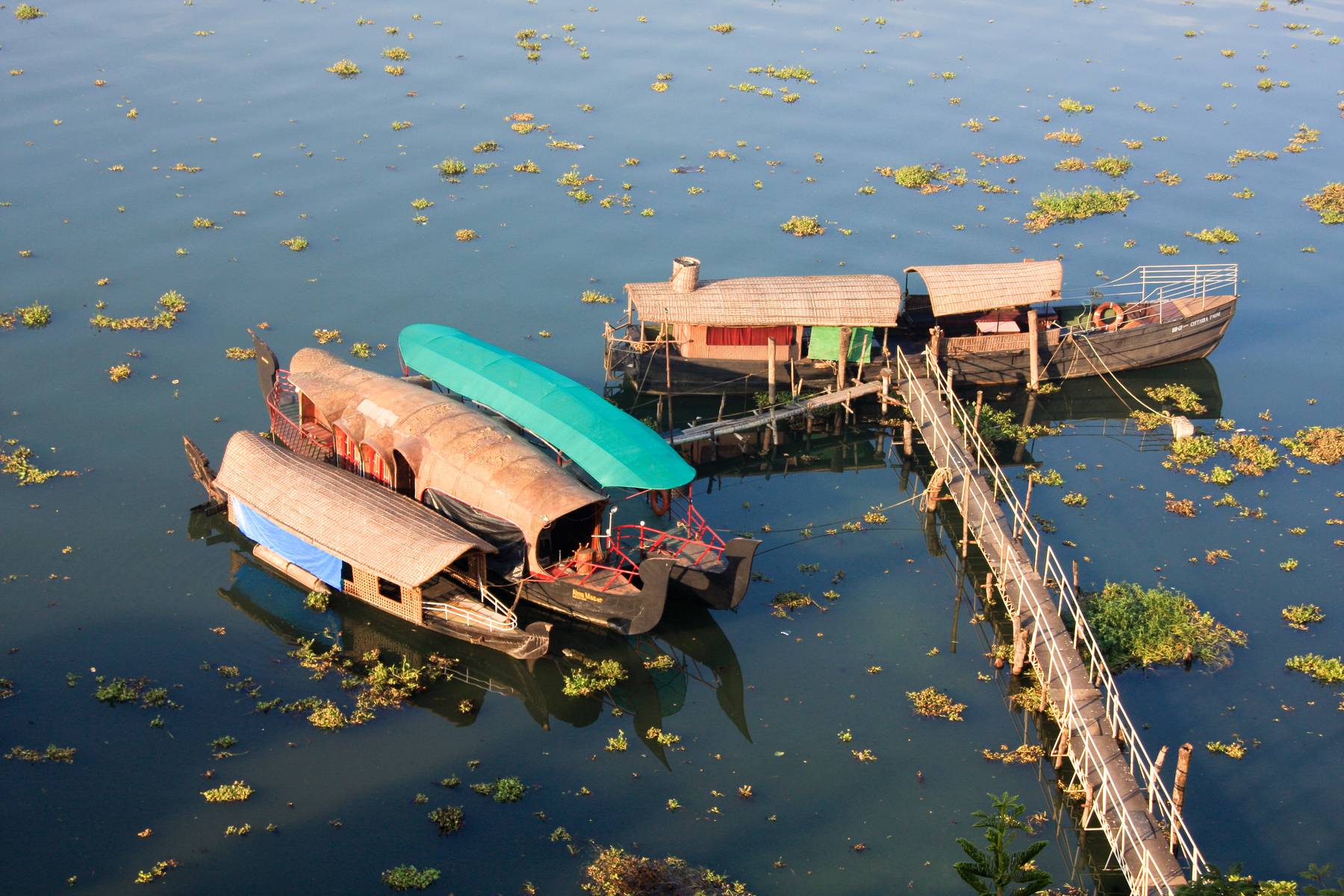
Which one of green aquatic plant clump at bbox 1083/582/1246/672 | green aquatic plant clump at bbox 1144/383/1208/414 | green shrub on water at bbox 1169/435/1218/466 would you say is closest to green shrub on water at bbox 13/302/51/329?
green aquatic plant clump at bbox 1083/582/1246/672

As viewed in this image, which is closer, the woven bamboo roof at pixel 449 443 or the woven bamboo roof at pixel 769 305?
the woven bamboo roof at pixel 449 443

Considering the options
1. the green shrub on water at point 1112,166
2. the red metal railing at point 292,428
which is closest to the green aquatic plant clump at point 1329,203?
the green shrub on water at point 1112,166

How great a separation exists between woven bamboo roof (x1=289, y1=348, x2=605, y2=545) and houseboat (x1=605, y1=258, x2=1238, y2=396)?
788 cm

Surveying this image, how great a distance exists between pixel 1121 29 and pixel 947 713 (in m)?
61.5

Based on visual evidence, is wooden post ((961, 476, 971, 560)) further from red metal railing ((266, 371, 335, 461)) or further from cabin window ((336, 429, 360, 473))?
red metal railing ((266, 371, 335, 461))

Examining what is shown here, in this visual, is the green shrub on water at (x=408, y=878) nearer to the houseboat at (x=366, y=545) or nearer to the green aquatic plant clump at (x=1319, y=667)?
the houseboat at (x=366, y=545)

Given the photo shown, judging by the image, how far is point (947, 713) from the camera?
2500 cm

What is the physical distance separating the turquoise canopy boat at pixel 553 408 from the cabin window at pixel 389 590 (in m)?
4.88

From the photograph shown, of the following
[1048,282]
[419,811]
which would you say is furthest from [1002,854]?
[1048,282]

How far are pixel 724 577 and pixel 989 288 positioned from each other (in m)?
15.4

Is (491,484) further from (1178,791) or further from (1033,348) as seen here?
(1033,348)

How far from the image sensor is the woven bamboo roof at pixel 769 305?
35344mm

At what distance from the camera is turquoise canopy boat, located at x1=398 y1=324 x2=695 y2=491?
27.4m

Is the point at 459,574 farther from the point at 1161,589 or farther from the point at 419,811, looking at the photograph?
the point at 1161,589
